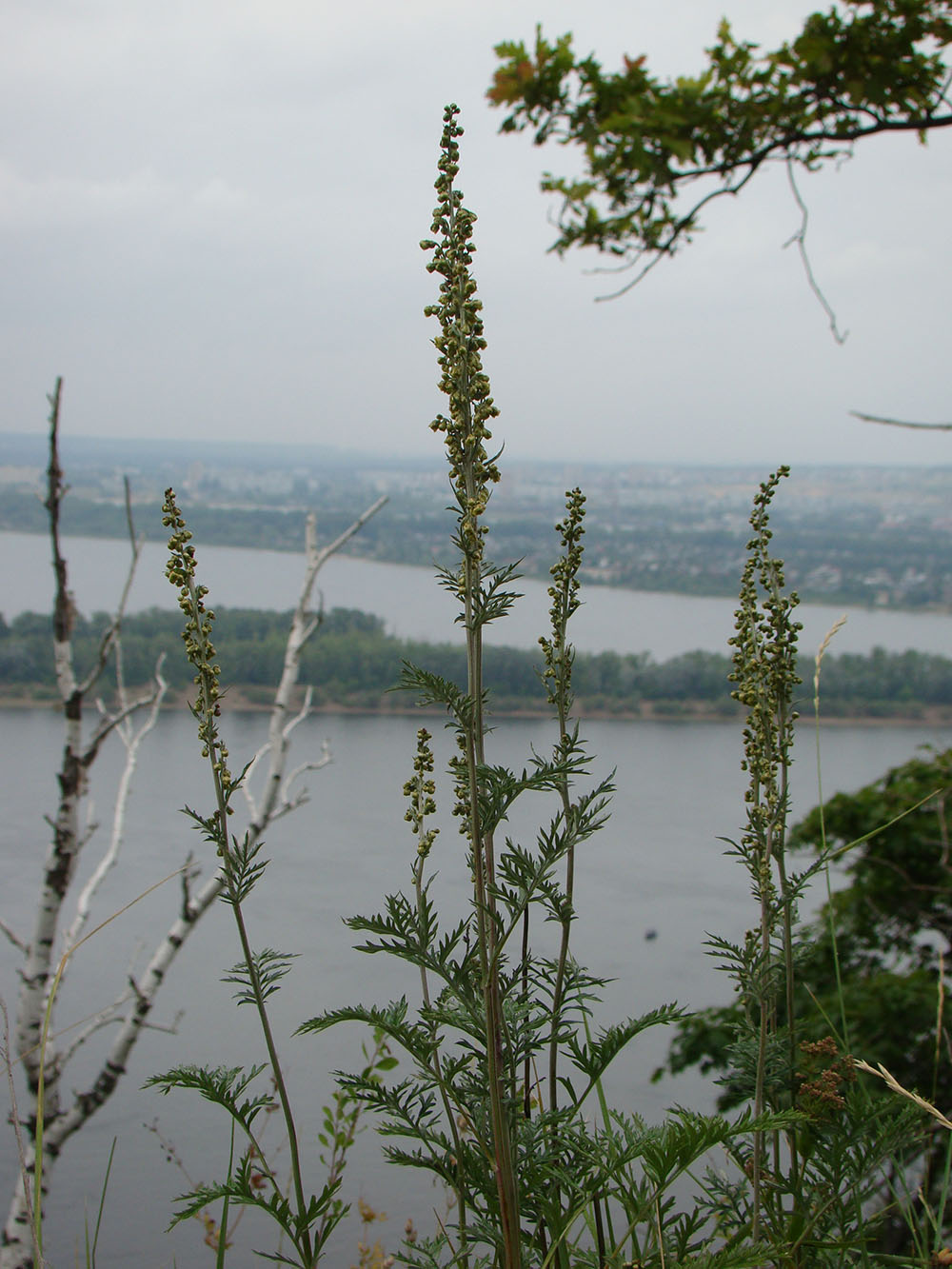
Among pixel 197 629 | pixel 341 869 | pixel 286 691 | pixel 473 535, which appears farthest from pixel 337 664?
pixel 473 535

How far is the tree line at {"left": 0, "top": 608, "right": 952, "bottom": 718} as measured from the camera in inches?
437

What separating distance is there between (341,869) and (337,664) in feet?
8.27

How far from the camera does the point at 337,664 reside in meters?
13.0

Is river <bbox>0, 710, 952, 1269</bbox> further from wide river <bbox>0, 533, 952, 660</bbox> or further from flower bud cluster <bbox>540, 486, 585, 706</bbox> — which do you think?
flower bud cluster <bbox>540, 486, 585, 706</bbox>

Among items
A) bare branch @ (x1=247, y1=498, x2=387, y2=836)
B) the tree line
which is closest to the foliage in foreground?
bare branch @ (x1=247, y1=498, x2=387, y2=836)

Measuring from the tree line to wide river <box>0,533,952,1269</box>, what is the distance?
72cm

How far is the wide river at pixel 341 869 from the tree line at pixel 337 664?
28.5 inches

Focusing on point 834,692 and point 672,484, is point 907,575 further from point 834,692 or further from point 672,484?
point 672,484

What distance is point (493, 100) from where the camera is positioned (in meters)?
2.94

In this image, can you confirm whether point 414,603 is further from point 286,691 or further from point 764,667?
point 764,667

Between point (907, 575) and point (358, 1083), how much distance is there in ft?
59.5

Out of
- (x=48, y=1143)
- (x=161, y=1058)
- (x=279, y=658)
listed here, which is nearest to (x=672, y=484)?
(x=279, y=658)

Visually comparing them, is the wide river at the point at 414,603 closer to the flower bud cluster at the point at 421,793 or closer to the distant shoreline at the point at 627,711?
the distant shoreline at the point at 627,711

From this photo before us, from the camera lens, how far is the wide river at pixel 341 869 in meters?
8.98
